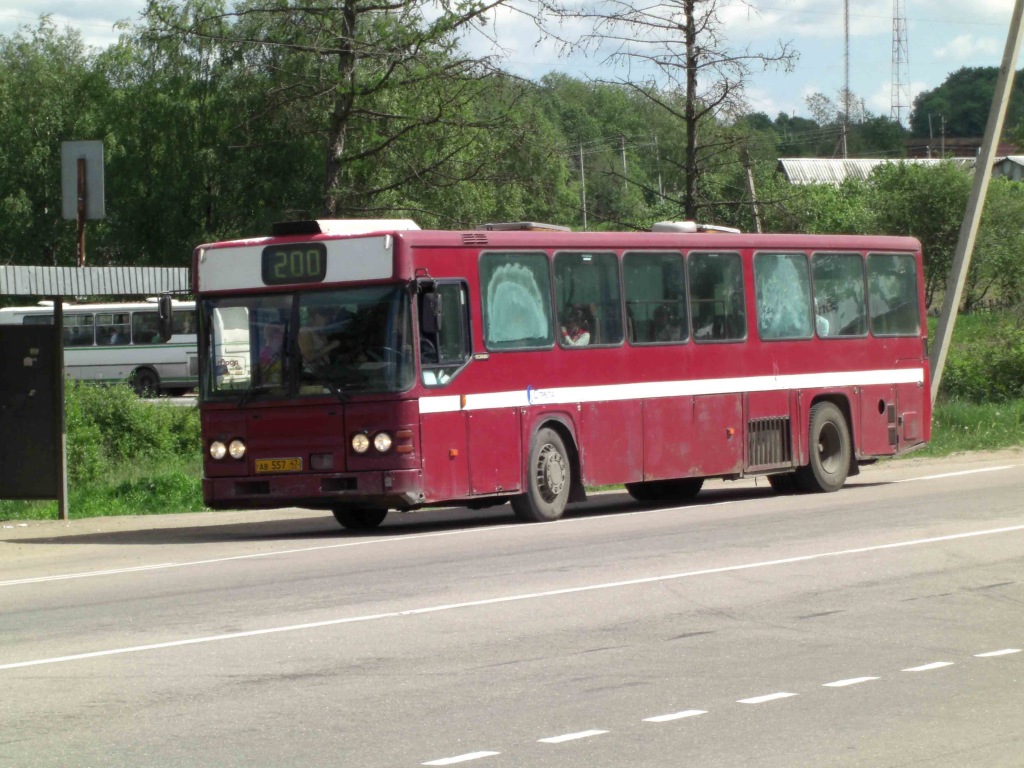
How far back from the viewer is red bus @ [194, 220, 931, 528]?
1634 centimetres

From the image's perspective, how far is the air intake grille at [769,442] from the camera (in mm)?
20562

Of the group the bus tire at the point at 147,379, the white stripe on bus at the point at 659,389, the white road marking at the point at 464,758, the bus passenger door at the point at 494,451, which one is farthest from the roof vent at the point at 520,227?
the bus tire at the point at 147,379

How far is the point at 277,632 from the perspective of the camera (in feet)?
33.4

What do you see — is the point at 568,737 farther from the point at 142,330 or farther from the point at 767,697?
the point at 142,330

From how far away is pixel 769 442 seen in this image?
2083 centimetres

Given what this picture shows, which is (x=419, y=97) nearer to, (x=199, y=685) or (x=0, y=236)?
(x=199, y=685)

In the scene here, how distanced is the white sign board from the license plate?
4.43m

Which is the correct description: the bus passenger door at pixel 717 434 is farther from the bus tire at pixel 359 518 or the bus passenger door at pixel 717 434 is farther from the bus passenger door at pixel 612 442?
the bus tire at pixel 359 518

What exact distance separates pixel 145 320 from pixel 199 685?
5397 cm

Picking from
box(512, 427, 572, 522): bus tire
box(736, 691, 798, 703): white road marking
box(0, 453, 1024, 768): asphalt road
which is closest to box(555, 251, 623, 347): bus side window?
box(512, 427, 572, 522): bus tire

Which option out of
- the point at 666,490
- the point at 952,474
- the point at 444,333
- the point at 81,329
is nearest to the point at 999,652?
the point at 444,333

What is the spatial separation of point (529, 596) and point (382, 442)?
4.98 metres

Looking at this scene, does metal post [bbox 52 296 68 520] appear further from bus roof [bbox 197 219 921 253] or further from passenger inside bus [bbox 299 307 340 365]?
passenger inside bus [bbox 299 307 340 365]

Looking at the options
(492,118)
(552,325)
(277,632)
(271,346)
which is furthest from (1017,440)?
(277,632)
